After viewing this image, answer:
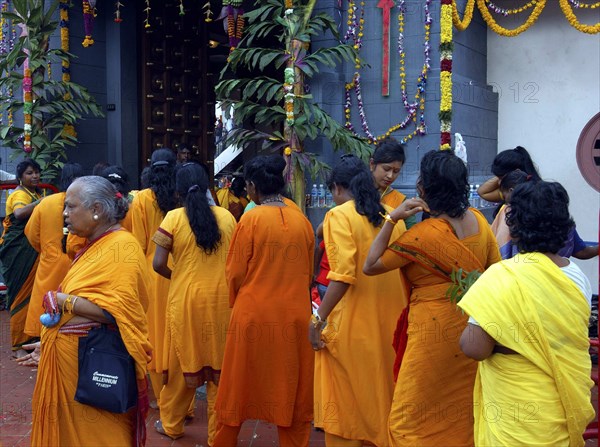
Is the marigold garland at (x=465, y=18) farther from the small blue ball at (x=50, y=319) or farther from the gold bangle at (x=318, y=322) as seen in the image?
the small blue ball at (x=50, y=319)

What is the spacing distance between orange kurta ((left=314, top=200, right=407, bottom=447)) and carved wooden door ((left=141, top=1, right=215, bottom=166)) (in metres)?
6.21

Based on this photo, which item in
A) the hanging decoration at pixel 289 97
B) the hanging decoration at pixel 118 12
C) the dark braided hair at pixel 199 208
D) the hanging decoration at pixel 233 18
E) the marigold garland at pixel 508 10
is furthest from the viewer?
the hanging decoration at pixel 118 12

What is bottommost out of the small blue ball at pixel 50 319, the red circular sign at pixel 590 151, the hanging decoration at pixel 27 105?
the small blue ball at pixel 50 319

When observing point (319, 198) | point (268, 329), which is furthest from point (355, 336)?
point (319, 198)

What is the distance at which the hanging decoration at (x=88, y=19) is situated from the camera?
871 cm

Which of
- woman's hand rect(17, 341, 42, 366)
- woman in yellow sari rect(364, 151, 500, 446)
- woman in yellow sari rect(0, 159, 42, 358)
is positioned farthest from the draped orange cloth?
woman in yellow sari rect(0, 159, 42, 358)

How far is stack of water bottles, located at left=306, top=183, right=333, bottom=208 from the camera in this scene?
335 inches

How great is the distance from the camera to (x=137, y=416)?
137 inches

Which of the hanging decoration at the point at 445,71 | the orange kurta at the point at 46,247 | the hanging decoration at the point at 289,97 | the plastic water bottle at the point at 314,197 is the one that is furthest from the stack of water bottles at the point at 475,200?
the orange kurta at the point at 46,247

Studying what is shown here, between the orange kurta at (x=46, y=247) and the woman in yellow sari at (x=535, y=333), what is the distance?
4664 mm

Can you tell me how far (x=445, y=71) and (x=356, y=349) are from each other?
5.08 meters

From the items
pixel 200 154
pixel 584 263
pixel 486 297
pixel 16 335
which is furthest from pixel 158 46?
pixel 486 297

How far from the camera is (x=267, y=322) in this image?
13.3 ft

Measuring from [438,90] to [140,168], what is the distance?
4.04 meters
